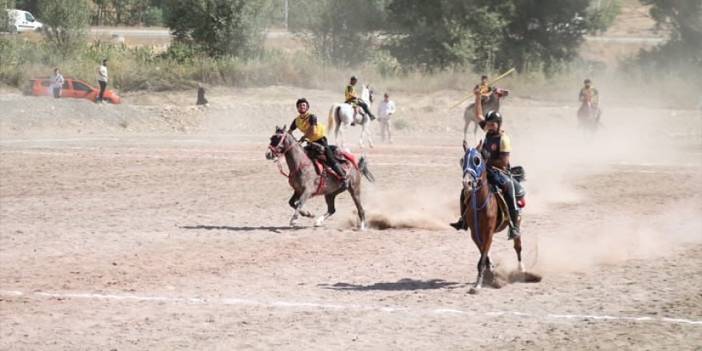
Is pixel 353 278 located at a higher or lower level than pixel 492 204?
lower

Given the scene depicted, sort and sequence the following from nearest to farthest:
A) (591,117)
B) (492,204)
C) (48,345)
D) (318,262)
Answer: (48,345) → (492,204) → (318,262) → (591,117)

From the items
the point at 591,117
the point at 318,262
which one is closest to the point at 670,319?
the point at 318,262

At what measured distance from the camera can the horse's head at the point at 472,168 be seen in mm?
16547

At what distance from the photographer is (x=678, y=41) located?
72812 mm

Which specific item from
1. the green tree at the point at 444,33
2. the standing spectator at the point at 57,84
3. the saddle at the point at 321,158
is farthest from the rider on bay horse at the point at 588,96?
the standing spectator at the point at 57,84

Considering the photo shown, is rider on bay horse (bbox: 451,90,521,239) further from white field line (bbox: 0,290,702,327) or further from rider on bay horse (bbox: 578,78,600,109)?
rider on bay horse (bbox: 578,78,600,109)

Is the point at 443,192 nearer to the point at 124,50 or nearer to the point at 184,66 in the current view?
the point at 184,66

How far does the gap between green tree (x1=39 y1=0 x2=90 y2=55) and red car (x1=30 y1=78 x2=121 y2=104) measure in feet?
34.3

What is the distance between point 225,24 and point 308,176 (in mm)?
47634

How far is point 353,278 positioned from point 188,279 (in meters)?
2.59

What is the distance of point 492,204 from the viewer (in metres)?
17.5

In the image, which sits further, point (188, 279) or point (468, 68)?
point (468, 68)

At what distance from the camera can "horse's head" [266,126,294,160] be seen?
23.3m

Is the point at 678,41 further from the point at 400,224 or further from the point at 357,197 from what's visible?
the point at 357,197
